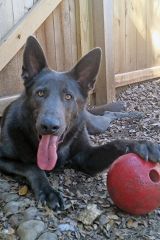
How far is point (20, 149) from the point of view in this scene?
327 cm

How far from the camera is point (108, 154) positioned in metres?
3.24

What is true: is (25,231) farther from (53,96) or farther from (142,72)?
(142,72)

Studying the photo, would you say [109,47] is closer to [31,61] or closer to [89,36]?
[89,36]

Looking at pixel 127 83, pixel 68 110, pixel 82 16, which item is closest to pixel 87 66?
pixel 68 110

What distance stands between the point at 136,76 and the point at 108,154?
3.22 m

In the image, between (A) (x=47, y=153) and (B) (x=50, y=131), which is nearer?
(B) (x=50, y=131)

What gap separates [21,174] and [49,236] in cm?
72

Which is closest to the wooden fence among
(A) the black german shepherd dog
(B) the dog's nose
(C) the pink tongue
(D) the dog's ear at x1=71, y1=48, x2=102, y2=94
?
(A) the black german shepherd dog

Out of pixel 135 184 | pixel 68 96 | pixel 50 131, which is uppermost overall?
pixel 68 96

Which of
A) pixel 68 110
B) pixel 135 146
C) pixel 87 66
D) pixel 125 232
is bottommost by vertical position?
pixel 125 232

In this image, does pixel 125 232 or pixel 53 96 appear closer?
pixel 125 232

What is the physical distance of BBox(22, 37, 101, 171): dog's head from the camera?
278 cm

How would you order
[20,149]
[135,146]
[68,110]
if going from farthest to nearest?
[20,149] → [68,110] → [135,146]

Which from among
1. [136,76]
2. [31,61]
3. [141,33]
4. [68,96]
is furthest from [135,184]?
[141,33]
